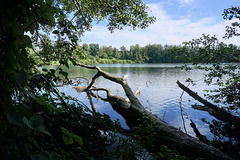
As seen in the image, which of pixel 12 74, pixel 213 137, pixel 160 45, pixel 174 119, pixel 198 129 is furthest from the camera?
pixel 160 45

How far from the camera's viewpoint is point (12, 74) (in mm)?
607

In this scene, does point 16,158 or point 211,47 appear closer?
point 16,158

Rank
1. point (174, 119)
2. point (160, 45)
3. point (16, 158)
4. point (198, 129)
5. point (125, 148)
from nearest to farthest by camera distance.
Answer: point (16, 158)
point (125, 148)
point (198, 129)
point (174, 119)
point (160, 45)

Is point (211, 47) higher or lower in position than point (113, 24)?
lower

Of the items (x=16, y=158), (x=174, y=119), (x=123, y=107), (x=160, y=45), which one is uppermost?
(x=160, y=45)

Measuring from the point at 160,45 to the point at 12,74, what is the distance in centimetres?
12367

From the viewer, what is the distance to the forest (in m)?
0.60

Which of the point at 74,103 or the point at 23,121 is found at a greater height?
the point at 23,121

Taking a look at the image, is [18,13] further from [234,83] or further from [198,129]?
[234,83]

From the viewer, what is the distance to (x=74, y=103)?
169 inches

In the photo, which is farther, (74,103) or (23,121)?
(74,103)

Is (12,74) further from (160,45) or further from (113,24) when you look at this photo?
(160,45)

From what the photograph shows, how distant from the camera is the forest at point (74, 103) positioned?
60 cm

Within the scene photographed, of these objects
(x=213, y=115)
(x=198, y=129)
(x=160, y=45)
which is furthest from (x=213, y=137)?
(x=160, y=45)
